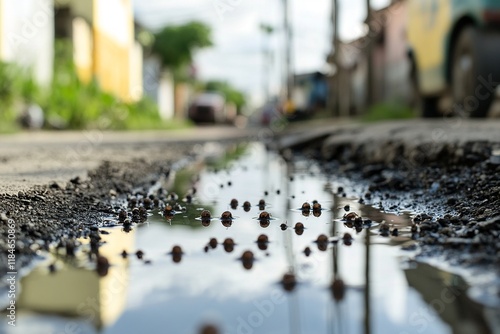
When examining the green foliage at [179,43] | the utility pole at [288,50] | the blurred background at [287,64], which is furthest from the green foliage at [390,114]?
the green foliage at [179,43]

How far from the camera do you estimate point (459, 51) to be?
7.68 m

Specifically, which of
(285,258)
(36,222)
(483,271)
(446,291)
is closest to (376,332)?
(446,291)

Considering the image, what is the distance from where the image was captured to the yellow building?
67.6 ft

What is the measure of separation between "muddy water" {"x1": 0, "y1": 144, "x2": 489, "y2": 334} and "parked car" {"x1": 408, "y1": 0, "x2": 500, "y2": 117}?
4910 millimetres

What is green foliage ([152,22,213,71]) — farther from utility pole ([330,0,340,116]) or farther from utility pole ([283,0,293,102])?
utility pole ([330,0,340,116])

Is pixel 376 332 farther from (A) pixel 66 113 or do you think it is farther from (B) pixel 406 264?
(A) pixel 66 113

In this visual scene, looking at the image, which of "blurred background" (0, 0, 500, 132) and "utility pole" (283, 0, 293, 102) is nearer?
"blurred background" (0, 0, 500, 132)

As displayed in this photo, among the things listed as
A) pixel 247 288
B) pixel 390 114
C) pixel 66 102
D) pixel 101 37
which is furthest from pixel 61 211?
pixel 101 37

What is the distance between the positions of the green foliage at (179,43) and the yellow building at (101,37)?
11868 millimetres

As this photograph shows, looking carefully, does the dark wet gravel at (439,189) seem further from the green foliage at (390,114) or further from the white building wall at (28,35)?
the white building wall at (28,35)

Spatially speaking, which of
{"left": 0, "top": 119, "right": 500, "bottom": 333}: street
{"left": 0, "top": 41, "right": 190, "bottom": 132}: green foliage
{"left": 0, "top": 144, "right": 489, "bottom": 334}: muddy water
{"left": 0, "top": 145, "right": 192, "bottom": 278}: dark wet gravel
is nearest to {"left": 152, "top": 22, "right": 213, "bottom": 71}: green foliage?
{"left": 0, "top": 41, "right": 190, "bottom": 132}: green foliage

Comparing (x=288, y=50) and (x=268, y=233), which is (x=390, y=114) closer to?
(x=268, y=233)

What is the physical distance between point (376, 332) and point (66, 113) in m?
13.7

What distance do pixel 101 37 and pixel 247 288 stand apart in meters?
22.2
